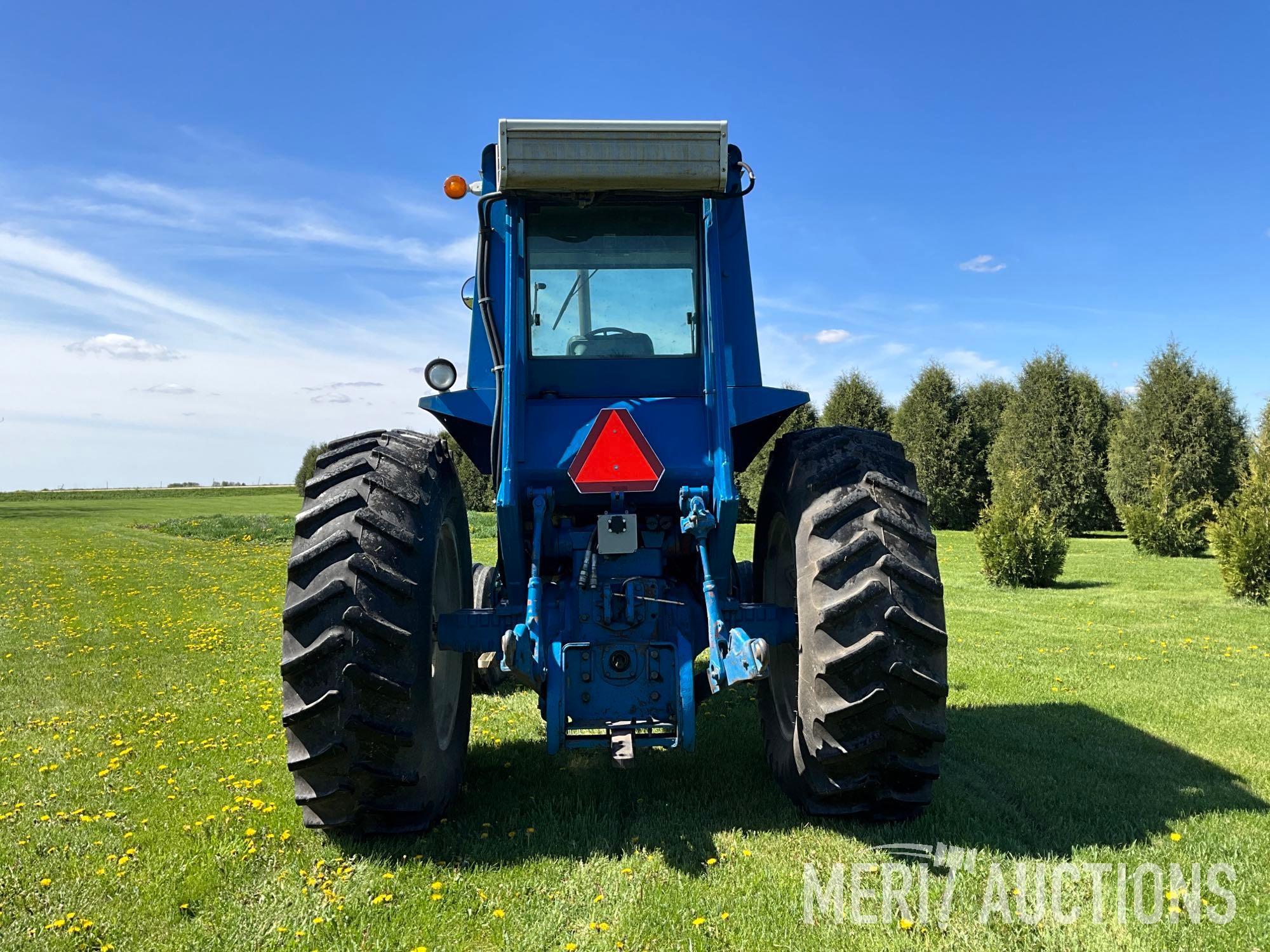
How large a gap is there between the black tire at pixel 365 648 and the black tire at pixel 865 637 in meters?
1.61

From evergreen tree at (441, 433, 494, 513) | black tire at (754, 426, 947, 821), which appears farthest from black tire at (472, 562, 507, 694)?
evergreen tree at (441, 433, 494, 513)

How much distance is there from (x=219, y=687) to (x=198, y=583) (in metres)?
9.41

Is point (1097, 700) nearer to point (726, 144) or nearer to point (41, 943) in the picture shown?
point (726, 144)

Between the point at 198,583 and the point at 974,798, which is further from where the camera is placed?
the point at 198,583

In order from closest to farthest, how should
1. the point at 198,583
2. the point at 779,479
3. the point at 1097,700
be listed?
the point at 779,479 < the point at 1097,700 < the point at 198,583

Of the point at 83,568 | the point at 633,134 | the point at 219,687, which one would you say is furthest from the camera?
the point at 83,568

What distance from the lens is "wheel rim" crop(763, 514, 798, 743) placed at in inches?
171

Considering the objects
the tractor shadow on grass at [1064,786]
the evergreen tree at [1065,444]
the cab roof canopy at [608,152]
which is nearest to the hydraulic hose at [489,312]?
the cab roof canopy at [608,152]

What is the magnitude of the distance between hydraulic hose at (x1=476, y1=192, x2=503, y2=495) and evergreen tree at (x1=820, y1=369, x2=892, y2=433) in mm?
28933

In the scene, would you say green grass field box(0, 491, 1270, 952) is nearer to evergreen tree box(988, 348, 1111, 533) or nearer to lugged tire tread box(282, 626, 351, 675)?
lugged tire tread box(282, 626, 351, 675)

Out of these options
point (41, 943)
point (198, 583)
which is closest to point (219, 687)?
point (41, 943)

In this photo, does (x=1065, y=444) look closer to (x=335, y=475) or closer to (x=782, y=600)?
(x=782, y=600)

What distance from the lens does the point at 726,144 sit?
392cm

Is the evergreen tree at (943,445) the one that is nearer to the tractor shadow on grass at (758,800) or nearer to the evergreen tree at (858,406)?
the evergreen tree at (858,406)
